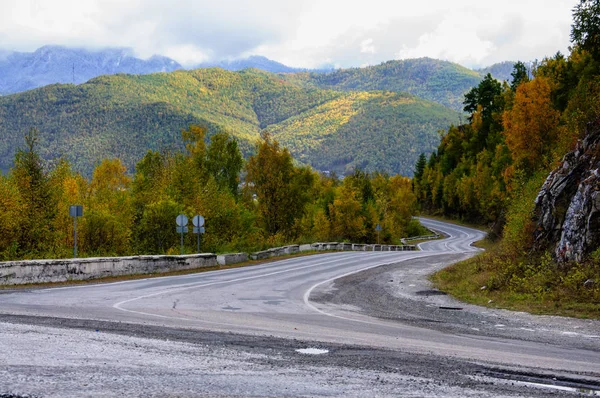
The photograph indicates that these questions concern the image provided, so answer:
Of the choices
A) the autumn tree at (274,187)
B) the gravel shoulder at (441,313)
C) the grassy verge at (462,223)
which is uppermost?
the autumn tree at (274,187)

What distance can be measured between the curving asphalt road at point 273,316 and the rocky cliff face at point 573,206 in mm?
6424

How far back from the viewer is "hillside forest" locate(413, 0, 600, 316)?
14.8m

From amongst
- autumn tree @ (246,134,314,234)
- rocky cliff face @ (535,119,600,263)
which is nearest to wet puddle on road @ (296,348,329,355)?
rocky cliff face @ (535,119,600,263)

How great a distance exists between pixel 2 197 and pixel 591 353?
2376 cm

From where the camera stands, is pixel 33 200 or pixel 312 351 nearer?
A: pixel 312 351

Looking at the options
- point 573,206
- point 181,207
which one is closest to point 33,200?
point 181,207

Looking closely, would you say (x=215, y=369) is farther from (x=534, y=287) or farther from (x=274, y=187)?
(x=274, y=187)

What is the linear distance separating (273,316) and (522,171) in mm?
19780

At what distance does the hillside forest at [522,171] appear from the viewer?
14.8 m

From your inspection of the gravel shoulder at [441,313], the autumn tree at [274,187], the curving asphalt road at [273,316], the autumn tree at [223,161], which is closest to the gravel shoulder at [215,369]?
the curving asphalt road at [273,316]

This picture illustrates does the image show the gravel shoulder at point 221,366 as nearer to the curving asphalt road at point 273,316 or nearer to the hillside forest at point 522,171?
the curving asphalt road at point 273,316

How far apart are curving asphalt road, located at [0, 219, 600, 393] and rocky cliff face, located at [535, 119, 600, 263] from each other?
642cm

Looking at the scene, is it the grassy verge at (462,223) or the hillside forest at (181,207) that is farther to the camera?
the grassy verge at (462,223)

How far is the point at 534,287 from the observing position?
14914 mm
